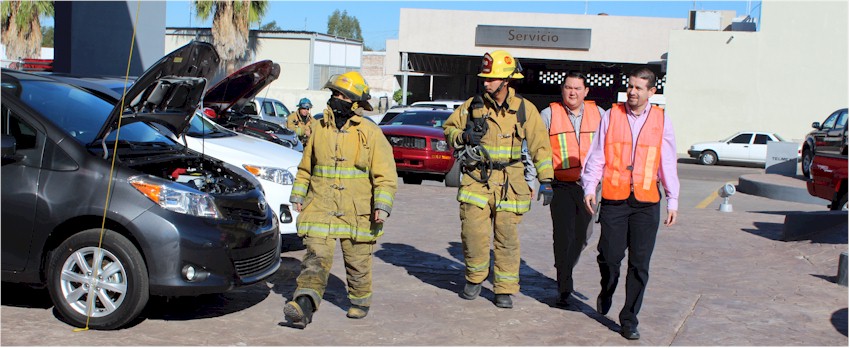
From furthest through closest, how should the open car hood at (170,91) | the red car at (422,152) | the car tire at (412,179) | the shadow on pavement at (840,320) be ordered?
the car tire at (412,179), the red car at (422,152), the shadow on pavement at (840,320), the open car hood at (170,91)

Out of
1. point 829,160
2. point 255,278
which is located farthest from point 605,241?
point 829,160

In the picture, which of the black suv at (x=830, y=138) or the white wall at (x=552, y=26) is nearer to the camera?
the black suv at (x=830, y=138)

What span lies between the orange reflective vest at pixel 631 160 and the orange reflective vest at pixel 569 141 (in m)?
0.85

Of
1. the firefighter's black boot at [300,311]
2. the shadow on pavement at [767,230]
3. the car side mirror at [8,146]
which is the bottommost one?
the shadow on pavement at [767,230]

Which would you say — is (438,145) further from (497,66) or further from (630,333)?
(630,333)

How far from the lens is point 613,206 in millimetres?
6285

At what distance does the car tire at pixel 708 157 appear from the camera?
3175 centimetres

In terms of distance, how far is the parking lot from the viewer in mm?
6102

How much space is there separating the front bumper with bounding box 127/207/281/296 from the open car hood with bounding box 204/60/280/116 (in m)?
5.81

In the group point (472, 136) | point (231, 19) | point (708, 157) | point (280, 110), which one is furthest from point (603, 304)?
point (231, 19)

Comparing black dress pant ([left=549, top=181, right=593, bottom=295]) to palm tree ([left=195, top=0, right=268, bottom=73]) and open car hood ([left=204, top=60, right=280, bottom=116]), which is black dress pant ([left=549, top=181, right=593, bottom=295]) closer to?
open car hood ([left=204, top=60, right=280, bottom=116])

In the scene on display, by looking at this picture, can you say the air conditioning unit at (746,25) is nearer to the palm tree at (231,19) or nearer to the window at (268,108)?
the palm tree at (231,19)

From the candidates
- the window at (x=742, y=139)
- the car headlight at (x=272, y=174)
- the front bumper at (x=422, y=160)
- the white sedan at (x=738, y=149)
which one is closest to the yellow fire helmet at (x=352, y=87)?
the car headlight at (x=272, y=174)

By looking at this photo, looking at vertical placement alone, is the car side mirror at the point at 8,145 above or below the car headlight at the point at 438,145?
above
